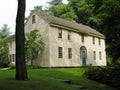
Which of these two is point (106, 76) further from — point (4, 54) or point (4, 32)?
point (4, 32)

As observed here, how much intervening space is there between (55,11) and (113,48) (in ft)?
130

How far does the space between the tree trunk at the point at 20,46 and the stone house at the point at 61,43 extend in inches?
653

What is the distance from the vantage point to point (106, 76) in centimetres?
1894

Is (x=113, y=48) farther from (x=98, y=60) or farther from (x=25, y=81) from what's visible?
(x=98, y=60)

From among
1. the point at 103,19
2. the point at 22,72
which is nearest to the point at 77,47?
the point at 103,19

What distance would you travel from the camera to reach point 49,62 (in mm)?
29969

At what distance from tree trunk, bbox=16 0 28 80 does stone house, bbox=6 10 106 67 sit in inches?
653

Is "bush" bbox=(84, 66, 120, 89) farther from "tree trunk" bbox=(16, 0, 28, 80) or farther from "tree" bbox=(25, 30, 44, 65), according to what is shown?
"tree" bbox=(25, 30, 44, 65)

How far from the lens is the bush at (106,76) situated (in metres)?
18.3

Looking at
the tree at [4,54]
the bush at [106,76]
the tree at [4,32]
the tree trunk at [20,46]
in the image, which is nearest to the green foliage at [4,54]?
the tree at [4,54]

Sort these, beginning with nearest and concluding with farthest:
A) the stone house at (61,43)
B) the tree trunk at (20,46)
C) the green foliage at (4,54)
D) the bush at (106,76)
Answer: the tree trunk at (20,46)
the bush at (106,76)
the stone house at (61,43)
the green foliage at (4,54)

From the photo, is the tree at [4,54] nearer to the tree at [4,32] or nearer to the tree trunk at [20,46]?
the tree trunk at [20,46]

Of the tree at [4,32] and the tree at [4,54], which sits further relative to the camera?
the tree at [4,32]

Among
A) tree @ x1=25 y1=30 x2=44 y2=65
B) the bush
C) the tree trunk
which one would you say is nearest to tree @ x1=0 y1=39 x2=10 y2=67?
tree @ x1=25 y1=30 x2=44 y2=65
